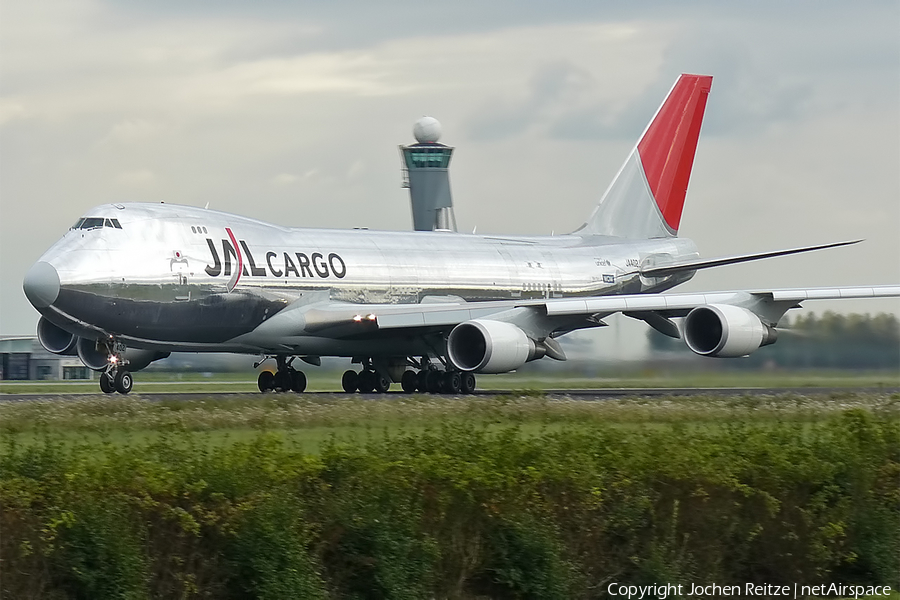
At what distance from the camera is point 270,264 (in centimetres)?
3170

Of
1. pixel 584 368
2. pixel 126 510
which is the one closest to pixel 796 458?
pixel 126 510

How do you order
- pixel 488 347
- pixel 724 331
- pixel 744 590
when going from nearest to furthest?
1. pixel 744 590
2. pixel 488 347
3. pixel 724 331

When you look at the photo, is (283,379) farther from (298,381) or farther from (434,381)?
(434,381)

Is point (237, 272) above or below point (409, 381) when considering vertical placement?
above

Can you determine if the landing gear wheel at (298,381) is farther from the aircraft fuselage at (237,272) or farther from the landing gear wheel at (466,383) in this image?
the landing gear wheel at (466,383)

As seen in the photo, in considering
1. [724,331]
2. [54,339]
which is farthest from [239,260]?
[724,331]

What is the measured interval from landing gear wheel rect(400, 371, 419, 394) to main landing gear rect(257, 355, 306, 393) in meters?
2.63

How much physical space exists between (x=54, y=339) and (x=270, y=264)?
18.5ft

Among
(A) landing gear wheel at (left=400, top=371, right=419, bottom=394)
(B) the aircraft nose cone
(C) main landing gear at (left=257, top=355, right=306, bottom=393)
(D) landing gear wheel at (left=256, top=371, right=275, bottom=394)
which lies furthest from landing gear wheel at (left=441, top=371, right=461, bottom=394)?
(B) the aircraft nose cone

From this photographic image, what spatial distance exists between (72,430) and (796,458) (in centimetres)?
836

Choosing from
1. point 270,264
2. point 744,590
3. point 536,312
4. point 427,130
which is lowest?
point 744,590

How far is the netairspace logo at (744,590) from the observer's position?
43.4ft

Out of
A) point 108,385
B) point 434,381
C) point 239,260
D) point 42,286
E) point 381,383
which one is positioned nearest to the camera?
point 42,286

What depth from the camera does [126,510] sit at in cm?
1148
